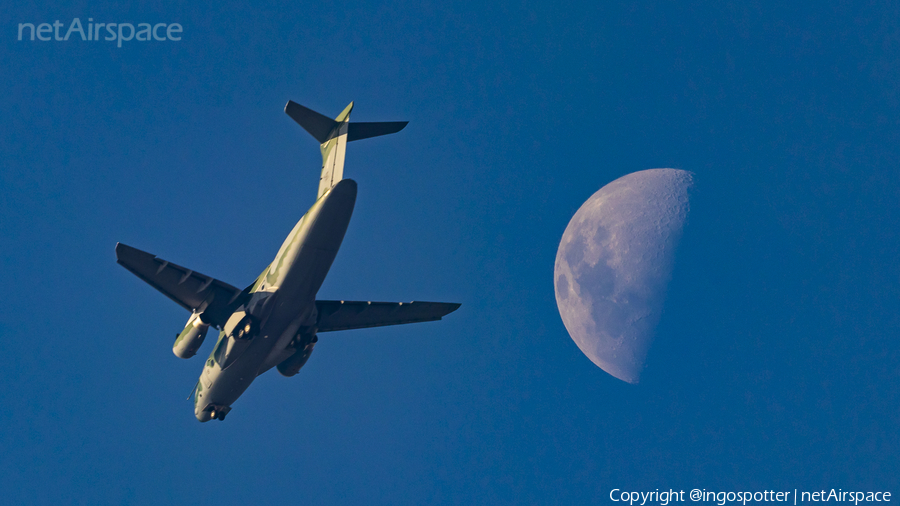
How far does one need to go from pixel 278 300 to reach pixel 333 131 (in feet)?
25.3

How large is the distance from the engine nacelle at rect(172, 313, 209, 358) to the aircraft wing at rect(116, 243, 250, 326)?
1.25 feet

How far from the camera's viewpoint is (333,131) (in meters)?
35.4

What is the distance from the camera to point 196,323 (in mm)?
35375

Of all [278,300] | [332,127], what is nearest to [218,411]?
[278,300]

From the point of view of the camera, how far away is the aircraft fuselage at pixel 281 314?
30.1 meters

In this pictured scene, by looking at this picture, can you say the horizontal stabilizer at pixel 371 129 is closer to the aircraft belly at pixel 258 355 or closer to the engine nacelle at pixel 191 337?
the aircraft belly at pixel 258 355

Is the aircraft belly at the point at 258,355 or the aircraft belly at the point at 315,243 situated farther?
the aircraft belly at the point at 258,355

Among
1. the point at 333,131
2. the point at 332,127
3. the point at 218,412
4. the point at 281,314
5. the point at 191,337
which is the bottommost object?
the point at 218,412

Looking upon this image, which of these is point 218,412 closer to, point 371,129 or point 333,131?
point 333,131

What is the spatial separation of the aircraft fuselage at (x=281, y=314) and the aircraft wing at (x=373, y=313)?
4.46 feet

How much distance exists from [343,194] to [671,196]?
17853 mm

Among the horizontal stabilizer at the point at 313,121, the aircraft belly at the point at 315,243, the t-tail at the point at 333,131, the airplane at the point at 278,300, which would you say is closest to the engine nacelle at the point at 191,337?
the airplane at the point at 278,300

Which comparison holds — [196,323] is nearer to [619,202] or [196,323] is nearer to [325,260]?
[325,260]

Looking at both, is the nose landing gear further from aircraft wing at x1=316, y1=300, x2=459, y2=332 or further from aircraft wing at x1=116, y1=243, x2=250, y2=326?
aircraft wing at x1=316, y1=300, x2=459, y2=332
